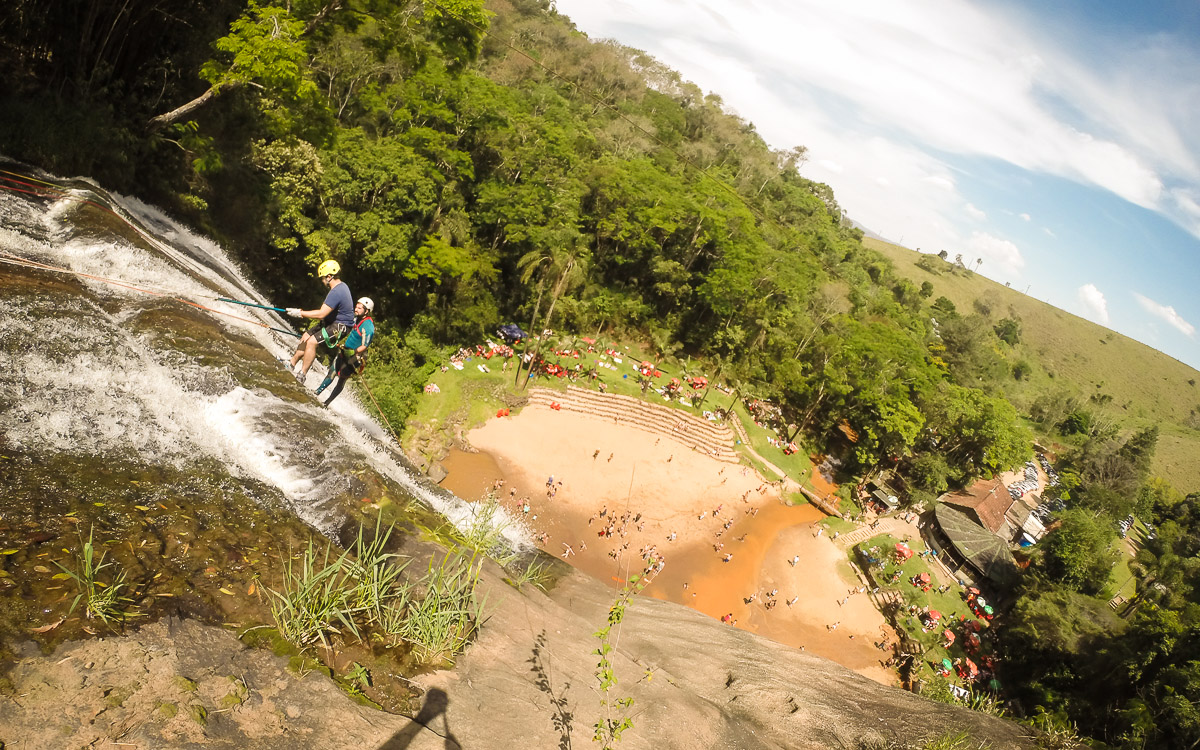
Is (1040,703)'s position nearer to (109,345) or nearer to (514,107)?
(109,345)

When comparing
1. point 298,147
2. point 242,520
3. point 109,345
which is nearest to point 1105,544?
point 242,520

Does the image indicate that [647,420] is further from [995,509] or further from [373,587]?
[373,587]

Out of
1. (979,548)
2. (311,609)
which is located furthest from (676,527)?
(311,609)

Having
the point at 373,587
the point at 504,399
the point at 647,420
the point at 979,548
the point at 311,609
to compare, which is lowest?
the point at 504,399

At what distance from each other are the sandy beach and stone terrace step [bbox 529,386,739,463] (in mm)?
772

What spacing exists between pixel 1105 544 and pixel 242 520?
3598 centimetres

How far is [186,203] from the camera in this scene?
16.3 m

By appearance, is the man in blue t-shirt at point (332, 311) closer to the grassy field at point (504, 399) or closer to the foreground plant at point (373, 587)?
the foreground plant at point (373, 587)

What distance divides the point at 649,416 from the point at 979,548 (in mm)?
19629

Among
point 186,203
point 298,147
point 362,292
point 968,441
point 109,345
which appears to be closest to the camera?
point 109,345

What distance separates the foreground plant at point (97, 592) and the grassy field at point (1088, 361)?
102 metres

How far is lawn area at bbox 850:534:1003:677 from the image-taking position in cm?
2256

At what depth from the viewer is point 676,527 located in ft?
76.4

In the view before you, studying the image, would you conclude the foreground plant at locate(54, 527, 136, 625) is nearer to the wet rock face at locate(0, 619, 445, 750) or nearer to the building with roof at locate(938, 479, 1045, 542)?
the wet rock face at locate(0, 619, 445, 750)
